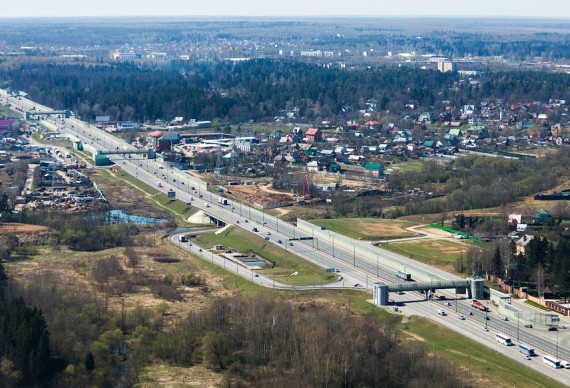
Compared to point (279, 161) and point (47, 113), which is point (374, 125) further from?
point (47, 113)

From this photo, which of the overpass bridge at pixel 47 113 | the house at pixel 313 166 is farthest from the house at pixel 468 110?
the overpass bridge at pixel 47 113

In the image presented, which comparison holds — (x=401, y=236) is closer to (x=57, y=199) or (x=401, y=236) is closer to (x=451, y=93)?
(x=57, y=199)

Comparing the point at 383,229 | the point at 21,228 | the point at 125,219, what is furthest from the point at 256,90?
the point at 383,229

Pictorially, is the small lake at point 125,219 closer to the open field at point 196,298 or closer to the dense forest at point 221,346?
the open field at point 196,298

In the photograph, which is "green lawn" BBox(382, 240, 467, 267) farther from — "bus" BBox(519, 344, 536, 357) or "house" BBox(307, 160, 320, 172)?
"house" BBox(307, 160, 320, 172)

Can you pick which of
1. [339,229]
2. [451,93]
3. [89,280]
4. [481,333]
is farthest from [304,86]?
[481,333]

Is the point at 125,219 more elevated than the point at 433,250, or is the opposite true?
the point at 433,250
